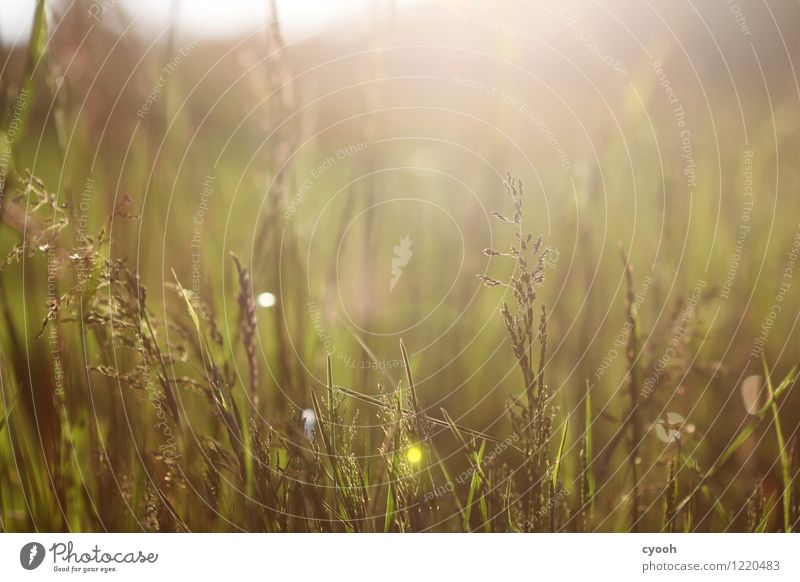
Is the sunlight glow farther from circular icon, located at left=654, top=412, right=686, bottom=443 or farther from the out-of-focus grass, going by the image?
circular icon, located at left=654, top=412, right=686, bottom=443

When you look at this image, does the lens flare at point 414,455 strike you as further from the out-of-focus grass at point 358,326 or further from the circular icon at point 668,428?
the circular icon at point 668,428

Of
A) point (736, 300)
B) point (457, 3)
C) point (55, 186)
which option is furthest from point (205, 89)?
point (736, 300)

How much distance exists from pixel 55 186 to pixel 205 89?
23 centimetres

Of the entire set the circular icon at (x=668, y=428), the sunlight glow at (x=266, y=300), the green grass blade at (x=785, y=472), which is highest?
the sunlight glow at (x=266, y=300)

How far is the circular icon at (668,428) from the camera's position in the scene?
78cm

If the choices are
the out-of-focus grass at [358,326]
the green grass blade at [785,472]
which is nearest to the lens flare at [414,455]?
the out-of-focus grass at [358,326]

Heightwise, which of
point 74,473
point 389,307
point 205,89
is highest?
point 205,89

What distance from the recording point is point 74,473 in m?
0.72

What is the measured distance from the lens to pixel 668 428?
0.78 m

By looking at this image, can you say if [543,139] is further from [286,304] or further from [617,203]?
[286,304]

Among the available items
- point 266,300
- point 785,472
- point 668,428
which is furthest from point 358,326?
point 785,472
